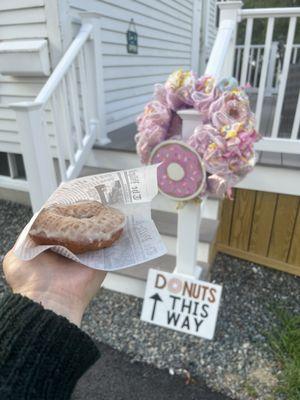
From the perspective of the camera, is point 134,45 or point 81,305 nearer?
point 81,305

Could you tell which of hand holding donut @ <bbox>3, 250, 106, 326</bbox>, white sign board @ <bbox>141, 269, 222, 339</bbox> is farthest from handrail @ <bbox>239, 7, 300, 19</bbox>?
hand holding donut @ <bbox>3, 250, 106, 326</bbox>

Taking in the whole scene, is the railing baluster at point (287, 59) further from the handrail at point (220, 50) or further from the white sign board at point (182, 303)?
the white sign board at point (182, 303)

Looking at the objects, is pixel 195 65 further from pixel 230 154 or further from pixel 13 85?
pixel 230 154

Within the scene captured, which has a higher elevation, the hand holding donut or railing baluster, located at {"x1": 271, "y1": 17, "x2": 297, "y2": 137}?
railing baluster, located at {"x1": 271, "y1": 17, "x2": 297, "y2": 137}

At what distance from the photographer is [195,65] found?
6.71m

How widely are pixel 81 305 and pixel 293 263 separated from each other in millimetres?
2206

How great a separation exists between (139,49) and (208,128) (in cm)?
306

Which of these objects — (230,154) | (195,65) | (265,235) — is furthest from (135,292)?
(195,65)

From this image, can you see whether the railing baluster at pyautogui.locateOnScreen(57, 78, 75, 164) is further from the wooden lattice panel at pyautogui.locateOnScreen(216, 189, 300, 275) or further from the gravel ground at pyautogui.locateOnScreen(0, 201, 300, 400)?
the wooden lattice panel at pyautogui.locateOnScreen(216, 189, 300, 275)

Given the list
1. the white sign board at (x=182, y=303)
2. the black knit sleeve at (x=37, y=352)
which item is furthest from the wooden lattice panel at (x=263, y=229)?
the black knit sleeve at (x=37, y=352)

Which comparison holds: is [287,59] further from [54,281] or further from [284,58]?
[54,281]

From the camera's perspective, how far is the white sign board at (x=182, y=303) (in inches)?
74.2

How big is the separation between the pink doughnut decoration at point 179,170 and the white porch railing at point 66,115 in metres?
0.86

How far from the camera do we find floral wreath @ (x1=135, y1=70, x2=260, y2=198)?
151cm
